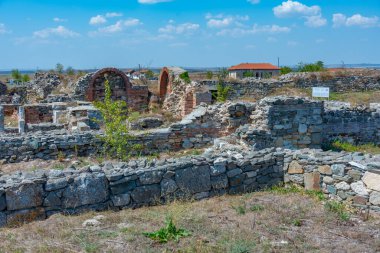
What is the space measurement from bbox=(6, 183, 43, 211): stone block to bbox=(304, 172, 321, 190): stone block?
428 cm

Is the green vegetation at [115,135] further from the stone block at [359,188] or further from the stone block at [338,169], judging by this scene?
the stone block at [359,188]

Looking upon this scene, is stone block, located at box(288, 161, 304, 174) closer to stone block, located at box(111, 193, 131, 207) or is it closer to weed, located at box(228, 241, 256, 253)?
weed, located at box(228, 241, 256, 253)

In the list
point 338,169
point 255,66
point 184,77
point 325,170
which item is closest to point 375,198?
point 338,169

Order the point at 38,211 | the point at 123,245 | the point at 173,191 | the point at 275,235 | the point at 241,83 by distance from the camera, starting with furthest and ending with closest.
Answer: the point at 241,83 → the point at 173,191 → the point at 38,211 → the point at 275,235 → the point at 123,245

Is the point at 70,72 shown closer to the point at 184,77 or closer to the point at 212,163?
the point at 184,77

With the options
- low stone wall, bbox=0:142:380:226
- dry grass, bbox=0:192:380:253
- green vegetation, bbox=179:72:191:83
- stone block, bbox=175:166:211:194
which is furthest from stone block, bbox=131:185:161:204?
green vegetation, bbox=179:72:191:83

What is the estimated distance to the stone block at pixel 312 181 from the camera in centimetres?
683

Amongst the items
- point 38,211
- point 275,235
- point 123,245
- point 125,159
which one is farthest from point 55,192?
point 125,159

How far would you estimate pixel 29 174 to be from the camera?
225 inches

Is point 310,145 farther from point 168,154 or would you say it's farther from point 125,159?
point 125,159

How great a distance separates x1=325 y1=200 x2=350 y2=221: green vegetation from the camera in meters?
5.76

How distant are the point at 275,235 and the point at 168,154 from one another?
601cm

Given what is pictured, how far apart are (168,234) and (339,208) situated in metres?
2.78

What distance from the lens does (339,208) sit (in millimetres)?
6070
